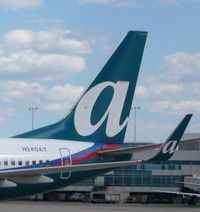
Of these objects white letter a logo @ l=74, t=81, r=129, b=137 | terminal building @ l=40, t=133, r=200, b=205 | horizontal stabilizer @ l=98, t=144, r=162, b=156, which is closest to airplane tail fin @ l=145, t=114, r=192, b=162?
horizontal stabilizer @ l=98, t=144, r=162, b=156

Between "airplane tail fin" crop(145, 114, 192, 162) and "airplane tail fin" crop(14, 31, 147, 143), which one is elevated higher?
"airplane tail fin" crop(14, 31, 147, 143)

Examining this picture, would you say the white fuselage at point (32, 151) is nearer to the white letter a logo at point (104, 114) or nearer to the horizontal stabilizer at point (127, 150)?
the horizontal stabilizer at point (127, 150)

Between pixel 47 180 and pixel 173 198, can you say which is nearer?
pixel 47 180

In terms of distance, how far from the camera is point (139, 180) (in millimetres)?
102125

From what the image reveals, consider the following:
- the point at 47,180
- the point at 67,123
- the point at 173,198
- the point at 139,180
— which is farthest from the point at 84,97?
the point at 139,180

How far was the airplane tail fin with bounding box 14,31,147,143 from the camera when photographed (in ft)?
102

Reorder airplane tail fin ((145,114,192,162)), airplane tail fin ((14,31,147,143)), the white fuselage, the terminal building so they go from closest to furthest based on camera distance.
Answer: airplane tail fin ((145,114,192,162)) < the white fuselage < airplane tail fin ((14,31,147,143)) < the terminal building

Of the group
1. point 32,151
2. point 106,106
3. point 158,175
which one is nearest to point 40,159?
point 32,151

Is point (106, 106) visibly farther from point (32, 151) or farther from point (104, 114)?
point (32, 151)

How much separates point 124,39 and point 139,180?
71.9 meters

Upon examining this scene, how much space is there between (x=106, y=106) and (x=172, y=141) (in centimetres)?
754

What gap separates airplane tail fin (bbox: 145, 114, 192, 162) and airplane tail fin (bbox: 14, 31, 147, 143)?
705 cm

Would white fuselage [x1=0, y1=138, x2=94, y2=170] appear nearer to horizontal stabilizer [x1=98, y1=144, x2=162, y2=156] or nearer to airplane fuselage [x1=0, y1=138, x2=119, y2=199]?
airplane fuselage [x1=0, y1=138, x2=119, y2=199]

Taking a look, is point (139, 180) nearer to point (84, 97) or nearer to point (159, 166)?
point (159, 166)
